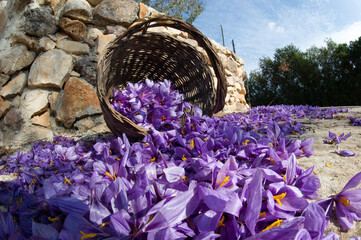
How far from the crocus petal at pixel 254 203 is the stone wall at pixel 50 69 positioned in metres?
2.18

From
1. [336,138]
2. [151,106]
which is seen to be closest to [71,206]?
[151,106]

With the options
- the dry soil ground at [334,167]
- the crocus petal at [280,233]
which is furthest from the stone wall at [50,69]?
the crocus petal at [280,233]

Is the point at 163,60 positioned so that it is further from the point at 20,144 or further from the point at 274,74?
the point at 274,74

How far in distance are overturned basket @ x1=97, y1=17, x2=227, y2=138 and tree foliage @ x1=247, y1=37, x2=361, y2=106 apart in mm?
6906

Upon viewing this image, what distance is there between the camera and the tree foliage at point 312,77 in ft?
27.8

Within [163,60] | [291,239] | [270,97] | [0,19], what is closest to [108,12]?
[163,60]

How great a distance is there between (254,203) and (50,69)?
2.72m

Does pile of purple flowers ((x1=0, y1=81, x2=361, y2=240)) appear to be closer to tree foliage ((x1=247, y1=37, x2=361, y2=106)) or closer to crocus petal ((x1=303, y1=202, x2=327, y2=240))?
crocus petal ((x1=303, y1=202, x2=327, y2=240))

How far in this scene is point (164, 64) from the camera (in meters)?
2.22

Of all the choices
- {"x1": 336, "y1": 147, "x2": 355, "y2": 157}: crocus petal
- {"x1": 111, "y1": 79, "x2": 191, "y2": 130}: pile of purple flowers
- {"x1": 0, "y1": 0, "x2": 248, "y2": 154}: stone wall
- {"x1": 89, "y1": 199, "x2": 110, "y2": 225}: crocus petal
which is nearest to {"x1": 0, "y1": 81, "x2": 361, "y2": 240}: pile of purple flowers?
{"x1": 89, "y1": 199, "x2": 110, "y2": 225}: crocus petal

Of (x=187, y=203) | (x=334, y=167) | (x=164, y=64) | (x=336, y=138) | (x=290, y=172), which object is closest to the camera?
(x=187, y=203)

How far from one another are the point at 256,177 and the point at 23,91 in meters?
2.92

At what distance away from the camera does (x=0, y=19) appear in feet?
9.89

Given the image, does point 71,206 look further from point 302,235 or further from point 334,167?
point 334,167
